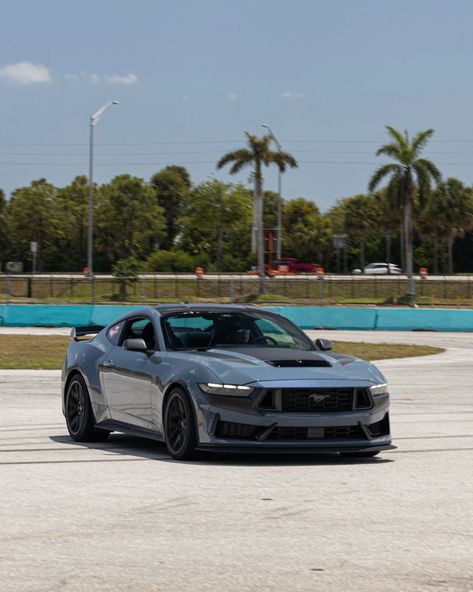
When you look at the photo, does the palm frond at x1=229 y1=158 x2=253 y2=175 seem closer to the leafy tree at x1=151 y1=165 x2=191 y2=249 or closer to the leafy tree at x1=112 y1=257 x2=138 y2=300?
the leafy tree at x1=112 y1=257 x2=138 y2=300

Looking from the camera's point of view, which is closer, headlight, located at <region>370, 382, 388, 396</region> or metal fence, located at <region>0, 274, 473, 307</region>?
headlight, located at <region>370, 382, 388, 396</region>

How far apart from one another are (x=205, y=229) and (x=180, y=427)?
313ft

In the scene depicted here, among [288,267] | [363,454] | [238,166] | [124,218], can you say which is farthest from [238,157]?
[363,454]

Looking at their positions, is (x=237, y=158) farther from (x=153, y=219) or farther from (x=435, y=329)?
(x=153, y=219)

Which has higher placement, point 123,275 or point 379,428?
point 123,275

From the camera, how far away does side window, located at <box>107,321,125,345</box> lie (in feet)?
39.4

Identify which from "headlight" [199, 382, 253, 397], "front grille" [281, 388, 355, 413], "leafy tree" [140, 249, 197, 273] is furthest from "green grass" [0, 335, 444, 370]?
"leafy tree" [140, 249, 197, 273]

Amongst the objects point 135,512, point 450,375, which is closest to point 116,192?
point 450,375

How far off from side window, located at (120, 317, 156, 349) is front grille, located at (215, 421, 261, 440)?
149 cm

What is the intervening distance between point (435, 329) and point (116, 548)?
116ft

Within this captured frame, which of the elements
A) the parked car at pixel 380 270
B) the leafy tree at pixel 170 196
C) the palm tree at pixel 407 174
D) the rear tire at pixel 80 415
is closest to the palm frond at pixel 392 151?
the palm tree at pixel 407 174

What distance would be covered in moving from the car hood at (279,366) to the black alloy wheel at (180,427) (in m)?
0.36

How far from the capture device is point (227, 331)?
11.4 m

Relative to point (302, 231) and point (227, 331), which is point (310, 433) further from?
point (302, 231)
